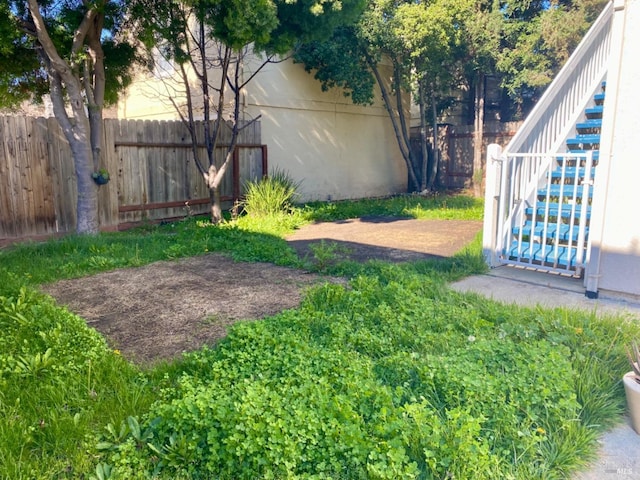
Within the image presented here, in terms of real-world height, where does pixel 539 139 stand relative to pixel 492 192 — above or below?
above

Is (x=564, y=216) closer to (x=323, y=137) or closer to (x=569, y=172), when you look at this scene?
(x=569, y=172)

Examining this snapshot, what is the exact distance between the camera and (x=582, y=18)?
1087 centimetres

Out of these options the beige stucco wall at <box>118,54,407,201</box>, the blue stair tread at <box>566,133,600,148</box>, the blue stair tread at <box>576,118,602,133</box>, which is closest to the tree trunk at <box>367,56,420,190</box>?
the beige stucco wall at <box>118,54,407,201</box>

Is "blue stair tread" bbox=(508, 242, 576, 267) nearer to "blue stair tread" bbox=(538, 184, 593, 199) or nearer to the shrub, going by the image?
"blue stair tread" bbox=(538, 184, 593, 199)

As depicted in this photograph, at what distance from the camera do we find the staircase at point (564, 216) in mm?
4777

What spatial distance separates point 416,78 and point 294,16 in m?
5.07

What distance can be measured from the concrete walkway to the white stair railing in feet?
1.52

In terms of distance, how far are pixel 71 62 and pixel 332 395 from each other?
6191 millimetres

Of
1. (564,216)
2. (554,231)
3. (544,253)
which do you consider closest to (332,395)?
(544,253)

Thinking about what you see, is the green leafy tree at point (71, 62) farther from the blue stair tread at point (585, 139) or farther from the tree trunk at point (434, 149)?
the tree trunk at point (434, 149)

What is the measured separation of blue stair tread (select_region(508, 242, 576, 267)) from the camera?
493cm

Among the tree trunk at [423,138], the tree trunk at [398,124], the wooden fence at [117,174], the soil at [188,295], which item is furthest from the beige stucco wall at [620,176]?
the tree trunk at [423,138]

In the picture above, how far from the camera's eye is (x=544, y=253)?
5.04m

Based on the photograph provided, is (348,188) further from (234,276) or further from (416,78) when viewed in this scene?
(234,276)
